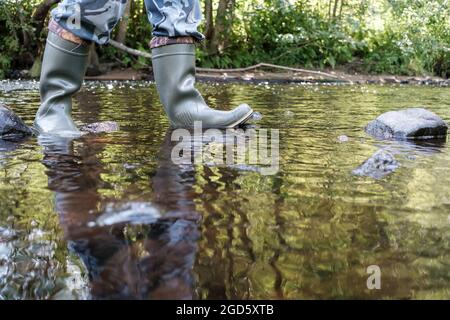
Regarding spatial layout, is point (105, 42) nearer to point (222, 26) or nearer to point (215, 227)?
point (215, 227)

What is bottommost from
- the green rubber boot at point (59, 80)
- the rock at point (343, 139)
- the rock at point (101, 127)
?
the rock at point (343, 139)

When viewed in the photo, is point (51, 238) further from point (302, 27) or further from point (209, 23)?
point (302, 27)

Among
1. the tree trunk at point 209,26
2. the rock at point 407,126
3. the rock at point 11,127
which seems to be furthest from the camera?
the tree trunk at point 209,26

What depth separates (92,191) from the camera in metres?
1.28

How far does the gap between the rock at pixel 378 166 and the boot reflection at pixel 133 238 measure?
0.49 meters

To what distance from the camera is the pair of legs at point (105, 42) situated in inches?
87.0

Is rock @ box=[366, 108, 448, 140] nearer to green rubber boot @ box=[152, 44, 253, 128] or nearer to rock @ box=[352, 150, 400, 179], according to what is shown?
green rubber boot @ box=[152, 44, 253, 128]

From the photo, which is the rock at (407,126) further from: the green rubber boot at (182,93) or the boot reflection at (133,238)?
the boot reflection at (133,238)

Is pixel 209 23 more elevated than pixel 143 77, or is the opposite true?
pixel 209 23

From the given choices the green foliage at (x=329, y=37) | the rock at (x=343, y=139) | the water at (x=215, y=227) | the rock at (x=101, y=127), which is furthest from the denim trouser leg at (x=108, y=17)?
the green foliage at (x=329, y=37)

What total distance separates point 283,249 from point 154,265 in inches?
9.2
